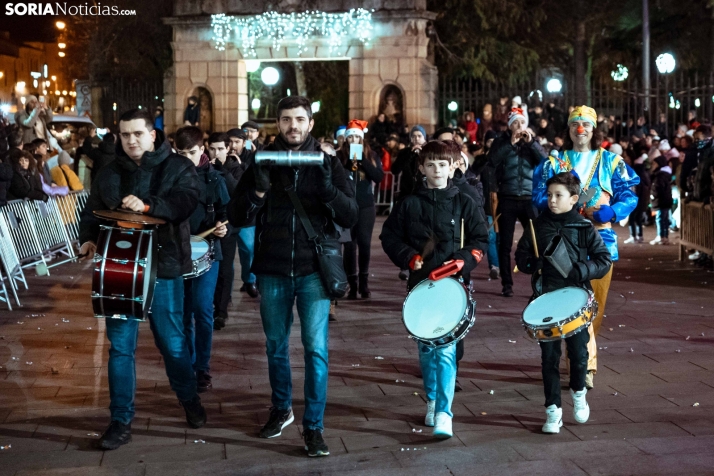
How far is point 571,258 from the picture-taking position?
21.5 feet

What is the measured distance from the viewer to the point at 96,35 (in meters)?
34.8

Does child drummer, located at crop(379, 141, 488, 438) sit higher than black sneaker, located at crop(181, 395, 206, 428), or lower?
higher

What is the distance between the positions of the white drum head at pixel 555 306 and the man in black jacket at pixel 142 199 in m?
2.04

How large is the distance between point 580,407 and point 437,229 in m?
1.37

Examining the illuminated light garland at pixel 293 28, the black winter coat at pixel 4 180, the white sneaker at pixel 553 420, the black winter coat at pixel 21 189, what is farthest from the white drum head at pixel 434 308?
the illuminated light garland at pixel 293 28

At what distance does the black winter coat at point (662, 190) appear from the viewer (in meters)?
17.3

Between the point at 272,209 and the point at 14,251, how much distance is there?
7279 millimetres

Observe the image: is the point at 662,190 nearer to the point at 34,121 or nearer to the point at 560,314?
the point at 34,121

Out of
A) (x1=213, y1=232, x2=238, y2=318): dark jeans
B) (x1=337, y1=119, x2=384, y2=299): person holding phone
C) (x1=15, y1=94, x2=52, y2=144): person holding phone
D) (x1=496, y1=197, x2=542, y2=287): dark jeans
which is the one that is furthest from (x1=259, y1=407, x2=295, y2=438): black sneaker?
(x1=15, y1=94, x2=52, y2=144): person holding phone

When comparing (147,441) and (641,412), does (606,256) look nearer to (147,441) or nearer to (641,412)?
(641,412)

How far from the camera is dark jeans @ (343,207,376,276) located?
38.0 feet

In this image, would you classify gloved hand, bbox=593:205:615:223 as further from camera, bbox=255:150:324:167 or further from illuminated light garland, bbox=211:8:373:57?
illuminated light garland, bbox=211:8:373:57

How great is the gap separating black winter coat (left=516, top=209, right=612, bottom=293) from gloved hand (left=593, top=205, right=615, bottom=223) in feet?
2.09

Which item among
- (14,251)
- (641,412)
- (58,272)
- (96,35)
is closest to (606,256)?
(641,412)
